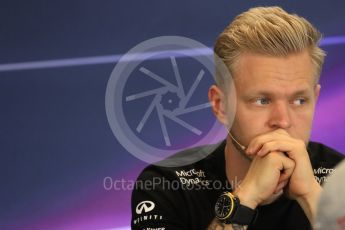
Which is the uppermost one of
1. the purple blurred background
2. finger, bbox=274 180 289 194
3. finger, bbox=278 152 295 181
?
the purple blurred background

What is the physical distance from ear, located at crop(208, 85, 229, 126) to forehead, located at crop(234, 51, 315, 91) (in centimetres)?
11

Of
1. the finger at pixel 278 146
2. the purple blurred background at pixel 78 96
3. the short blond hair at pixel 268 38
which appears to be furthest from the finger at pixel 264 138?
the purple blurred background at pixel 78 96

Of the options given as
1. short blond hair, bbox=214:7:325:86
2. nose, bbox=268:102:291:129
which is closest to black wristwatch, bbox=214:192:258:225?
nose, bbox=268:102:291:129

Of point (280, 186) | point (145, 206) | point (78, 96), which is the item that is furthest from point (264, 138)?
point (78, 96)

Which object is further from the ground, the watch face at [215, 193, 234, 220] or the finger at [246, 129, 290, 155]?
the finger at [246, 129, 290, 155]

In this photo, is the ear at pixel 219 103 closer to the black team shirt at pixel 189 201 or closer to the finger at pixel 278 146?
the black team shirt at pixel 189 201

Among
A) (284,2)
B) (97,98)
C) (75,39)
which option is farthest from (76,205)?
(284,2)

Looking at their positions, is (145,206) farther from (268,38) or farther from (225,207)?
(268,38)

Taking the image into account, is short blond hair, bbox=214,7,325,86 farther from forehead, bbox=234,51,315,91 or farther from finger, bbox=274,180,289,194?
finger, bbox=274,180,289,194

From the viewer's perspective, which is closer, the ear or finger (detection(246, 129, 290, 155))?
finger (detection(246, 129, 290, 155))

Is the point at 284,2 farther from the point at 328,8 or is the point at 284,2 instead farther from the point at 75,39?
the point at 75,39

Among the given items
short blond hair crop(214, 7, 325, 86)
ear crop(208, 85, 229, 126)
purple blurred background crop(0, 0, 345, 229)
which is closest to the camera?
short blond hair crop(214, 7, 325, 86)

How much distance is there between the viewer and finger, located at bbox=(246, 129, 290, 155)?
1566mm

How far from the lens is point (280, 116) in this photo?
5.20ft
